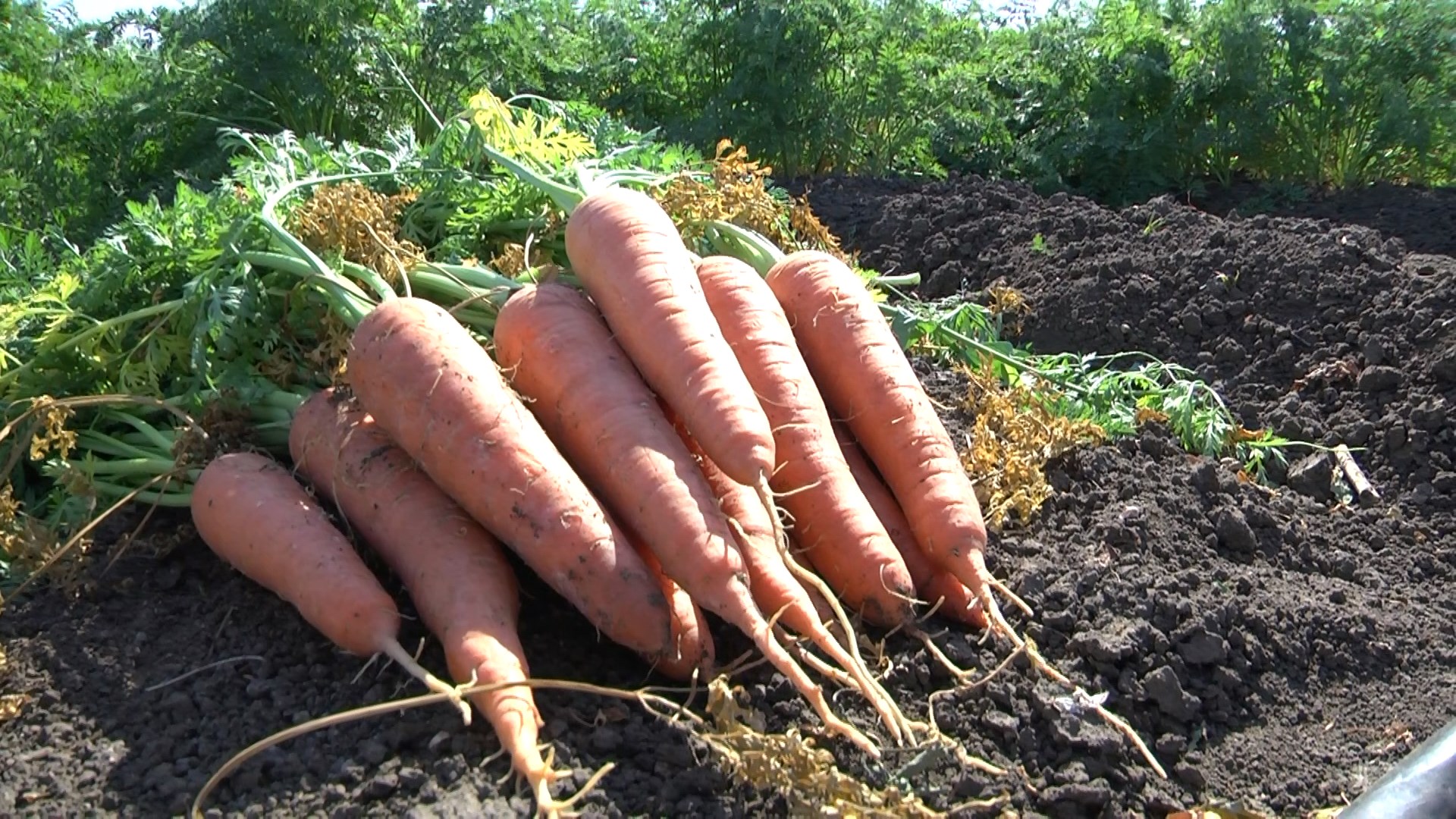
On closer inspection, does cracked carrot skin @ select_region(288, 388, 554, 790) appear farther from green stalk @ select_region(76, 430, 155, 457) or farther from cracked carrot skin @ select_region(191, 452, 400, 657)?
green stalk @ select_region(76, 430, 155, 457)

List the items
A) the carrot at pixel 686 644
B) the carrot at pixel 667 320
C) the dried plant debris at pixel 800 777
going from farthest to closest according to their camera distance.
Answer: the carrot at pixel 667 320, the carrot at pixel 686 644, the dried plant debris at pixel 800 777

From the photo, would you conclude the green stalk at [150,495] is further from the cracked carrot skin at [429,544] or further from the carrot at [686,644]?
the carrot at [686,644]

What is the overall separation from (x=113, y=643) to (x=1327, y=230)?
4.60m

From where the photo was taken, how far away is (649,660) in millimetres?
2740

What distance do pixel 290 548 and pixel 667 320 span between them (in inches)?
38.9

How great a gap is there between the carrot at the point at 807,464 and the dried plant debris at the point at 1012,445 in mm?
416

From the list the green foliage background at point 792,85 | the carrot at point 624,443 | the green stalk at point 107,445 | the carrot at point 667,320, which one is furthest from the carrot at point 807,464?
the green foliage background at point 792,85

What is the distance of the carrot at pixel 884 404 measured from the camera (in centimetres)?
306

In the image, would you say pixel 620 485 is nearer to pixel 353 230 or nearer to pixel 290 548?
pixel 290 548

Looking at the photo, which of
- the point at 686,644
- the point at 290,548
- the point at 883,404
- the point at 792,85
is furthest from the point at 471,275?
the point at 792,85

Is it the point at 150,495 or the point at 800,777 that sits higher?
the point at 150,495

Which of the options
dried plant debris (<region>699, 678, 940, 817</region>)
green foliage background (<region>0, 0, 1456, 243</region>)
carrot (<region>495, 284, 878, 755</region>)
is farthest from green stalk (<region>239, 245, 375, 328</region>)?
green foliage background (<region>0, 0, 1456, 243</region>)

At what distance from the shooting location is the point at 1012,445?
11.6 ft

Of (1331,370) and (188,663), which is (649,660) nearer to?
(188,663)
